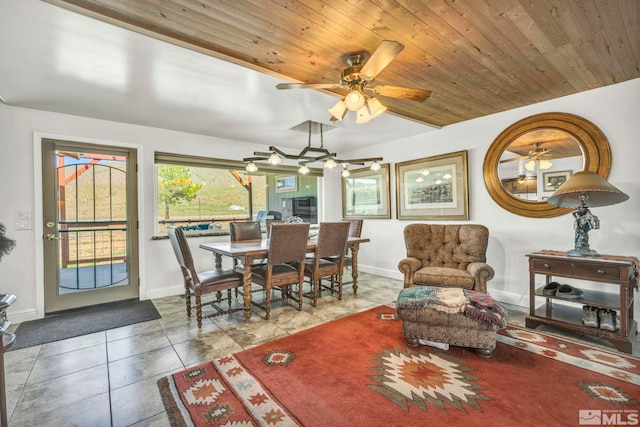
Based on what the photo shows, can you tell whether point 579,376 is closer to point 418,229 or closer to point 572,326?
point 572,326

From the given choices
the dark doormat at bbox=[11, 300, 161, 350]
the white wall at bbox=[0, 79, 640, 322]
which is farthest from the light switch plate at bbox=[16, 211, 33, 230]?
the dark doormat at bbox=[11, 300, 161, 350]

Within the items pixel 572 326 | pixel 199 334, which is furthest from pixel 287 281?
pixel 572 326

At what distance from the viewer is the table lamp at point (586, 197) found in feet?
8.21

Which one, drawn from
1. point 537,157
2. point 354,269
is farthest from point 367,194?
point 537,157

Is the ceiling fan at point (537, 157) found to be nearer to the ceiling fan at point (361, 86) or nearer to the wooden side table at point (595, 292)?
the wooden side table at point (595, 292)

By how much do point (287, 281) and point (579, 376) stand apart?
256cm

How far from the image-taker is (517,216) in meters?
3.53

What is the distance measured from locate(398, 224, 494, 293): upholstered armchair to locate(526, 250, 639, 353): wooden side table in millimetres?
503

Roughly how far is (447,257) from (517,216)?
38.9 inches

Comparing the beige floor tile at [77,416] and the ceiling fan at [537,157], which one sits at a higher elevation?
the ceiling fan at [537,157]

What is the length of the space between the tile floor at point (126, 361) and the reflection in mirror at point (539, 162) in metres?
1.44

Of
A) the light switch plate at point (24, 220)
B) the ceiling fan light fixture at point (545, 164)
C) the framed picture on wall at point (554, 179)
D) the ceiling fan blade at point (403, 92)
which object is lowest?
the light switch plate at point (24, 220)

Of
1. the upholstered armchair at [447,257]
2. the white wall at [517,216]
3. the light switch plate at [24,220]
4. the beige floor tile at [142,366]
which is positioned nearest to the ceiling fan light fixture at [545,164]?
the white wall at [517,216]

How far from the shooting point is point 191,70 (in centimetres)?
238
